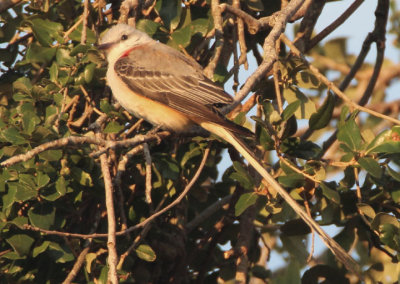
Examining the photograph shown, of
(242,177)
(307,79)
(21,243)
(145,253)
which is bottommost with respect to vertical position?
(145,253)

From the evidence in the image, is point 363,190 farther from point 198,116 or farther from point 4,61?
point 4,61

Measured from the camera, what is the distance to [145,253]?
395 centimetres

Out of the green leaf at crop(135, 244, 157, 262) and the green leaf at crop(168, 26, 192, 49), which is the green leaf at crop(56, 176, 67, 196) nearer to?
the green leaf at crop(135, 244, 157, 262)

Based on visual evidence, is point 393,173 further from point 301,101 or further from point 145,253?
point 145,253

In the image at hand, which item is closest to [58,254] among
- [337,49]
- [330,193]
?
[330,193]

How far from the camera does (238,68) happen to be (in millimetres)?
4445

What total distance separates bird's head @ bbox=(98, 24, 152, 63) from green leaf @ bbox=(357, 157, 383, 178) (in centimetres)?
188

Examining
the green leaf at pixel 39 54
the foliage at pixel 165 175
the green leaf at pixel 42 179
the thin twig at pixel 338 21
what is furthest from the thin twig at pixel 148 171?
the thin twig at pixel 338 21

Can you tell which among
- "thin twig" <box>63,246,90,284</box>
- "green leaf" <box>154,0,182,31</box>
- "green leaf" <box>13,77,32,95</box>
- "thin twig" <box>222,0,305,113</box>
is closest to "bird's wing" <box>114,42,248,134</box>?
"green leaf" <box>154,0,182,31</box>

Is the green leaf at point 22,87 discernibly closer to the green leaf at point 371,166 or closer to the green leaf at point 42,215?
the green leaf at point 42,215

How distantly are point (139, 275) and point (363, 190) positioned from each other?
1.67m

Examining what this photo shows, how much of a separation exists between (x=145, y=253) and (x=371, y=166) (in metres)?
1.49

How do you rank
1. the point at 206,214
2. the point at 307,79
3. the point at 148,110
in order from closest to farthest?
the point at 307,79, the point at 148,110, the point at 206,214

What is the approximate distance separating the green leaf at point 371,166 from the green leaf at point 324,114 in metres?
0.36
